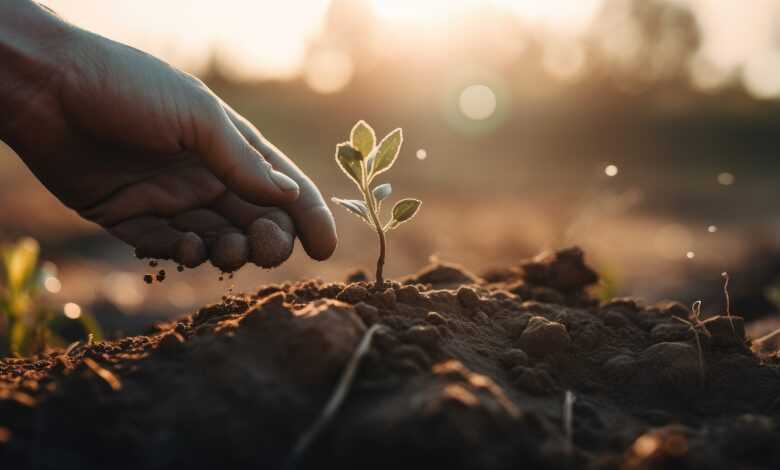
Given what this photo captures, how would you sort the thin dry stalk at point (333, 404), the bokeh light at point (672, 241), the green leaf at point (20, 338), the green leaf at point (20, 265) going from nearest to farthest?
the thin dry stalk at point (333, 404) → the green leaf at point (20, 338) → the green leaf at point (20, 265) → the bokeh light at point (672, 241)

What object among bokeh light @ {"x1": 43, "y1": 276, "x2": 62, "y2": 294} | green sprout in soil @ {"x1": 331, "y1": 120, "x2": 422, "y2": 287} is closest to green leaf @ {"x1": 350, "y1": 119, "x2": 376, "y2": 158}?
green sprout in soil @ {"x1": 331, "y1": 120, "x2": 422, "y2": 287}

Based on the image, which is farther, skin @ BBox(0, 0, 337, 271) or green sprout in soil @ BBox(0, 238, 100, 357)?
green sprout in soil @ BBox(0, 238, 100, 357)

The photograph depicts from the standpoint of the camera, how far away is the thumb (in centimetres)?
206

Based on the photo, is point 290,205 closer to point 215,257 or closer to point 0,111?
point 215,257

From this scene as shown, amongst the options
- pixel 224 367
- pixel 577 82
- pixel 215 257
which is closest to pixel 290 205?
pixel 215 257

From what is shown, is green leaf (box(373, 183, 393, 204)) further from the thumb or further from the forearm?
the forearm

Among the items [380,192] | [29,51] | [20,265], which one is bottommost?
[20,265]

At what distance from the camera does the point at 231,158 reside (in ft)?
6.77

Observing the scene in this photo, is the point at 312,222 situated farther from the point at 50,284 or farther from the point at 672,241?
the point at 672,241

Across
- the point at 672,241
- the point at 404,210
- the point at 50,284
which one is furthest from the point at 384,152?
the point at 672,241

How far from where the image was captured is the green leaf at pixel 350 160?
179 cm

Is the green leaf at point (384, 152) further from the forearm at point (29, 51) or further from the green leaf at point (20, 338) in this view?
the green leaf at point (20, 338)

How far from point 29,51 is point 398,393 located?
1.77 m

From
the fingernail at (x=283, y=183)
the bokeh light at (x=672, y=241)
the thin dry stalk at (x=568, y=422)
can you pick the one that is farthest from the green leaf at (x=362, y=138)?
the bokeh light at (x=672, y=241)
